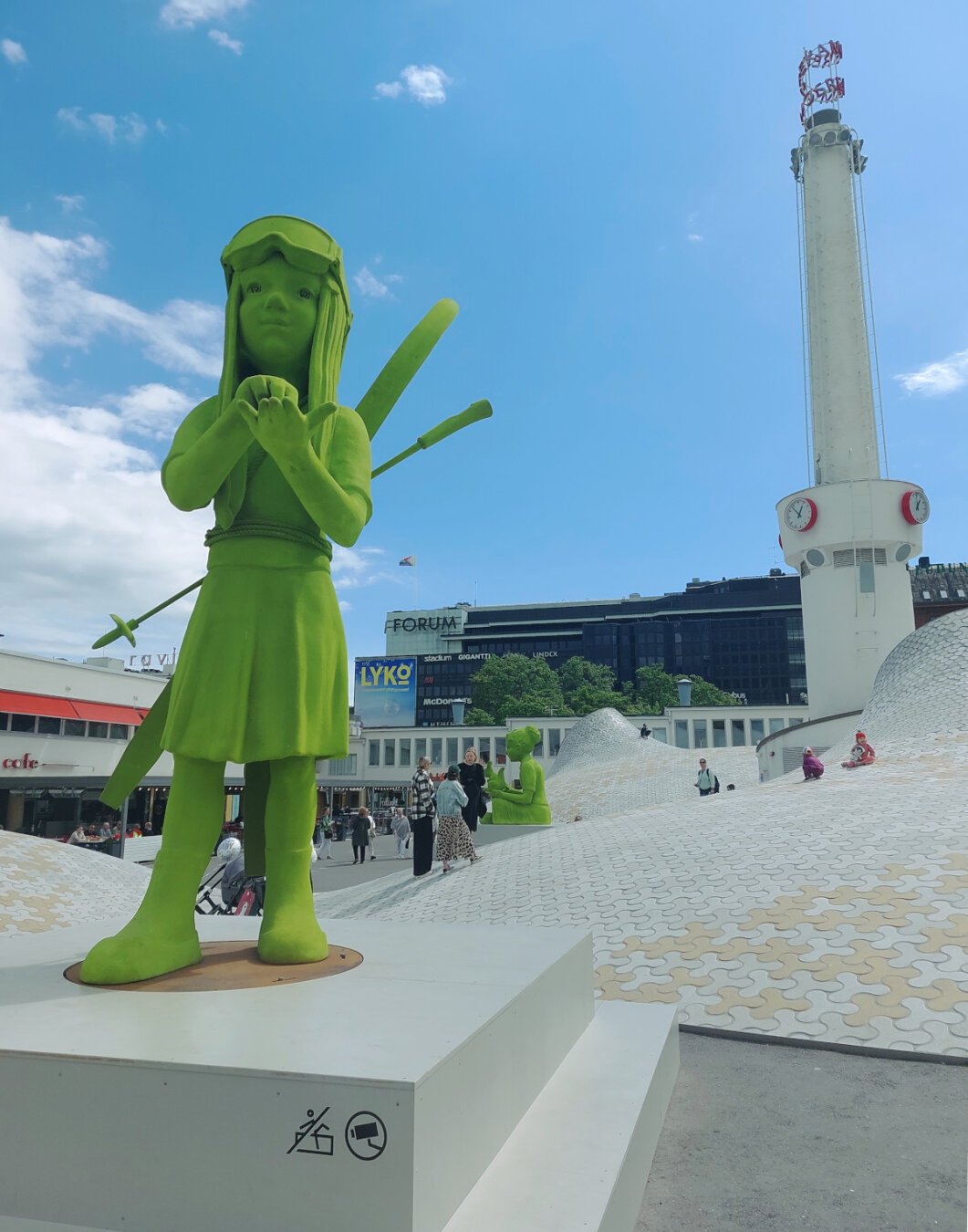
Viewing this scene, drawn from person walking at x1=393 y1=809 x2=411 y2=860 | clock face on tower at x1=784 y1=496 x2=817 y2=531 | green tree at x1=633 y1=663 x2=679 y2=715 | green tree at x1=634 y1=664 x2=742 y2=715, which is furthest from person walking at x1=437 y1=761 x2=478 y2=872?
green tree at x1=633 y1=663 x2=679 y2=715

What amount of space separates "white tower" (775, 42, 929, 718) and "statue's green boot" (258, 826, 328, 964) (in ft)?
97.6

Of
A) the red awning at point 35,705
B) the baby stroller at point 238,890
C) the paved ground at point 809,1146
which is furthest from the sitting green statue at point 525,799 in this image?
the red awning at point 35,705

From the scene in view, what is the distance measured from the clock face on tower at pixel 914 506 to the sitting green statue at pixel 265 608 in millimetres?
31431

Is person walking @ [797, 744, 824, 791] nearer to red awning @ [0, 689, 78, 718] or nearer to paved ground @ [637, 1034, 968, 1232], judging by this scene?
paved ground @ [637, 1034, 968, 1232]

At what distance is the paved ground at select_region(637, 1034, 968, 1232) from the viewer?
3133mm

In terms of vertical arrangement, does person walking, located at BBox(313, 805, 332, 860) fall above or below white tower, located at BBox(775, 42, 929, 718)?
below

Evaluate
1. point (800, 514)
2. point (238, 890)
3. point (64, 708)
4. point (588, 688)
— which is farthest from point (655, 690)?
point (238, 890)

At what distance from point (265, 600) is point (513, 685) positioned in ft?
199

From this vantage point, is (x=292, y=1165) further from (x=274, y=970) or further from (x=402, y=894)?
(x=402, y=894)

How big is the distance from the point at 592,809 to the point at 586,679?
4037 cm

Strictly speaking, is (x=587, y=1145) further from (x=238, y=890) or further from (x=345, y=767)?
(x=345, y=767)

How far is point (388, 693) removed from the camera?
63781 millimetres

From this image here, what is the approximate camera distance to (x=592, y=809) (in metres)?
29.4

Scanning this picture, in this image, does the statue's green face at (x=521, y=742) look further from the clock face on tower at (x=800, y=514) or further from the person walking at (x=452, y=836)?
the clock face on tower at (x=800, y=514)
